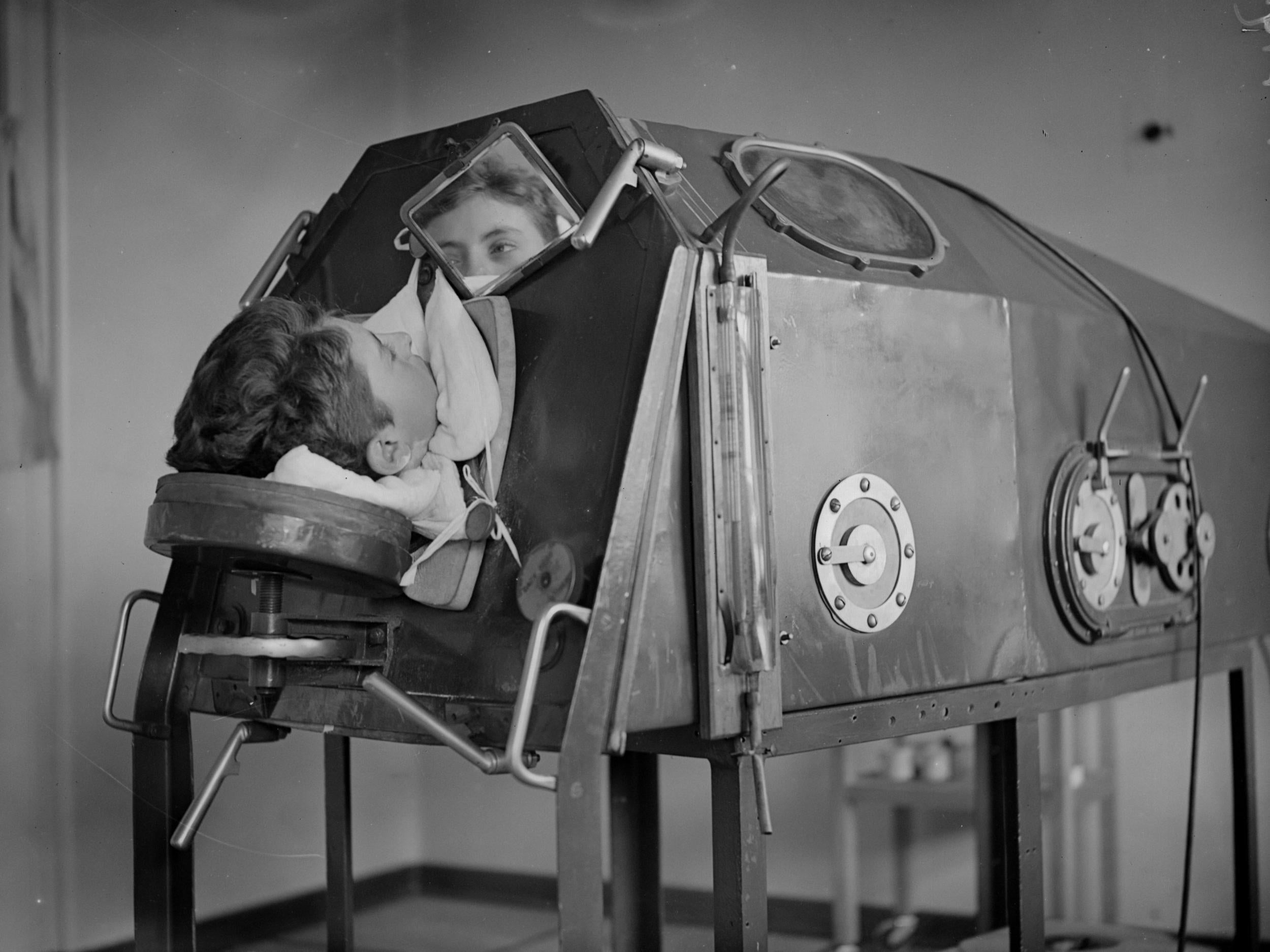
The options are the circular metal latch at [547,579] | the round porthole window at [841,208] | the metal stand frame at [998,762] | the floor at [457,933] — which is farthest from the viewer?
the floor at [457,933]

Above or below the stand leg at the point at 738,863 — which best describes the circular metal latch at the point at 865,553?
above

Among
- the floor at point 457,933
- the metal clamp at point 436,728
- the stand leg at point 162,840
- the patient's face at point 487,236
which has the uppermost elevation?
the patient's face at point 487,236

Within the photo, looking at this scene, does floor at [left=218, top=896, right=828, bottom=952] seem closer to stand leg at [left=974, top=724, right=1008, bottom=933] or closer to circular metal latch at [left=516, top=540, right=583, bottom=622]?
stand leg at [left=974, top=724, right=1008, bottom=933]

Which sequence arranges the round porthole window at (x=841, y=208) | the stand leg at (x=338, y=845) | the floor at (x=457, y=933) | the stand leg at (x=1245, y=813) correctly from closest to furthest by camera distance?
the round porthole window at (x=841, y=208) → the stand leg at (x=338, y=845) → the stand leg at (x=1245, y=813) → the floor at (x=457, y=933)

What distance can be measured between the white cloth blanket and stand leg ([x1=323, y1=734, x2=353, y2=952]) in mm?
1247

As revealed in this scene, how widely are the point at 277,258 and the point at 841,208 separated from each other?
1.10m

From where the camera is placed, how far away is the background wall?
3193mm

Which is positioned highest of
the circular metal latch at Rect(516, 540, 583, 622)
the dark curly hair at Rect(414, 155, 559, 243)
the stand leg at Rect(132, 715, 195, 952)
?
the dark curly hair at Rect(414, 155, 559, 243)

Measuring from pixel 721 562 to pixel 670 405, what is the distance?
248 millimetres

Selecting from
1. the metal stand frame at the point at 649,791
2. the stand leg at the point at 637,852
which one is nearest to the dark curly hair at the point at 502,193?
the metal stand frame at the point at 649,791

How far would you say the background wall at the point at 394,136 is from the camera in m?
3.19

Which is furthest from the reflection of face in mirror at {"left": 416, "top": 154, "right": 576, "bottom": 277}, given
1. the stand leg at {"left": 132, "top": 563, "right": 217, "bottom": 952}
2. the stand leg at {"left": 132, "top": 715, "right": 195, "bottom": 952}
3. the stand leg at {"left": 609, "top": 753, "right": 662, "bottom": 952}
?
the stand leg at {"left": 609, "top": 753, "right": 662, "bottom": 952}

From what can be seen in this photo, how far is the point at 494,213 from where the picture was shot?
2.16 m

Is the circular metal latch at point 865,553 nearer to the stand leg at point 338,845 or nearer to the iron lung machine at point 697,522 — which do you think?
the iron lung machine at point 697,522
